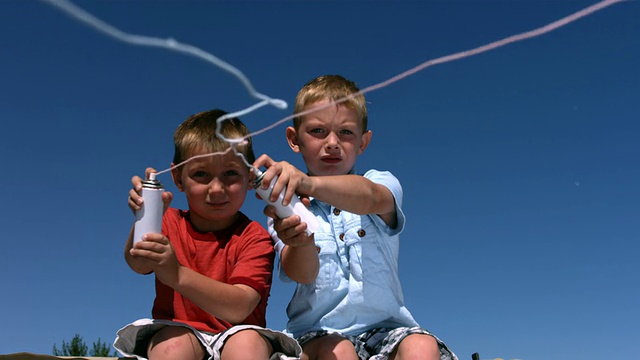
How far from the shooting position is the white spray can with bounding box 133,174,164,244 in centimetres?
248

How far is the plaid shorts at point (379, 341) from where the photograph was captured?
296 cm

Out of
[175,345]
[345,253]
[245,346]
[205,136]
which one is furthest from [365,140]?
[175,345]

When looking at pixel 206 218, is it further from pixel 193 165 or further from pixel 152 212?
pixel 152 212

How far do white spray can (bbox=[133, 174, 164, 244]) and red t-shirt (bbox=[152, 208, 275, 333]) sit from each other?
42cm

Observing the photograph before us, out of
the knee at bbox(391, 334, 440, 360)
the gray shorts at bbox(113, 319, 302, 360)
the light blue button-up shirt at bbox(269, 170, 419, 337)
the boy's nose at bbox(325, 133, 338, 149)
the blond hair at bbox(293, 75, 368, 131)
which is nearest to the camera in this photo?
the gray shorts at bbox(113, 319, 302, 360)

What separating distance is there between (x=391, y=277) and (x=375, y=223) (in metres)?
0.28

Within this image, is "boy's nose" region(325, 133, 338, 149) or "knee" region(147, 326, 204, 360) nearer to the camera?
"knee" region(147, 326, 204, 360)

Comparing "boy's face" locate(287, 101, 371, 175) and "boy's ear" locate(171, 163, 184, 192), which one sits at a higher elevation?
"boy's face" locate(287, 101, 371, 175)

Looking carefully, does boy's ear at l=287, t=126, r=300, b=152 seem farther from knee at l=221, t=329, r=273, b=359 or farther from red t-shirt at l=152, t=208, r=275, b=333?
knee at l=221, t=329, r=273, b=359

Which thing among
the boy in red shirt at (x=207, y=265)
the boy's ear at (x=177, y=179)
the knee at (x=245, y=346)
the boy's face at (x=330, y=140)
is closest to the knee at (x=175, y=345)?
the boy in red shirt at (x=207, y=265)

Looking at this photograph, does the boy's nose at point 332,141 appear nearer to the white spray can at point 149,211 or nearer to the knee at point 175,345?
the white spray can at point 149,211

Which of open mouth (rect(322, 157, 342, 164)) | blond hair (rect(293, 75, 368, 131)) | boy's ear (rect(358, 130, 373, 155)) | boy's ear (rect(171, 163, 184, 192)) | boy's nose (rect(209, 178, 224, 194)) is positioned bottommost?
boy's nose (rect(209, 178, 224, 194))

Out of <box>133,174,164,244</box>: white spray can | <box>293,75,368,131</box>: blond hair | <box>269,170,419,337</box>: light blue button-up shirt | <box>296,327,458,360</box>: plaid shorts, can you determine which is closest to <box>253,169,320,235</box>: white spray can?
<box>133,174,164,244</box>: white spray can

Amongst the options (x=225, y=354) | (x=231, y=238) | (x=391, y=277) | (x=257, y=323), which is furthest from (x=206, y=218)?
(x=391, y=277)
